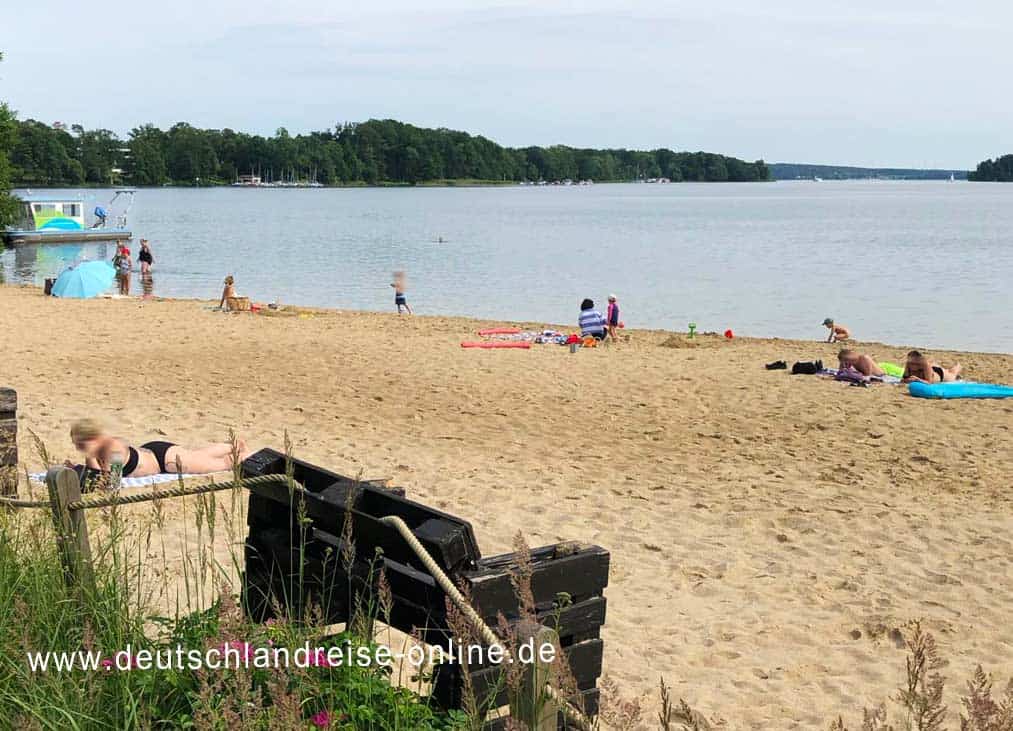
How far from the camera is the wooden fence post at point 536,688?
8.21 ft

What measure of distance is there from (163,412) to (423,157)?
559 feet

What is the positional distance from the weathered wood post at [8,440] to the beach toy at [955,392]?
378 inches

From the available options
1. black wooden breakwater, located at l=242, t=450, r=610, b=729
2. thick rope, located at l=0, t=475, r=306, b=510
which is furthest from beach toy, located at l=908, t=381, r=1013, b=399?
thick rope, located at l=0, t=475, r=306, b=510

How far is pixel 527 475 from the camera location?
8508 millimetres

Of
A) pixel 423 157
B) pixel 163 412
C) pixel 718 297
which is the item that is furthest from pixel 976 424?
pixel 423 157

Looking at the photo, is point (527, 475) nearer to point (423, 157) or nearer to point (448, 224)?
point (448, 224)

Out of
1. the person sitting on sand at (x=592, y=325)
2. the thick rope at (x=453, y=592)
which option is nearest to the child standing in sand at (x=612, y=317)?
the person sitting on sand at (x=592, y=325)

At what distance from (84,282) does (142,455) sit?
18.3m

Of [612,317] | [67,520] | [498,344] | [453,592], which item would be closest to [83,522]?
[67,520]

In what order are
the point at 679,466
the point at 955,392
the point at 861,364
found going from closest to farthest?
the point at 679,466 < the point at 955,392 < the point at 861,364

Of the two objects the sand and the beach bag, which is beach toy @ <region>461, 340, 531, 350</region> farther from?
the beach bag

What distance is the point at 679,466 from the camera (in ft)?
29.6

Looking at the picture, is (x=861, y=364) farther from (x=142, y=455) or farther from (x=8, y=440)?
(x=8, y=440)

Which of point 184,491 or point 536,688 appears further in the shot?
point 184,491
